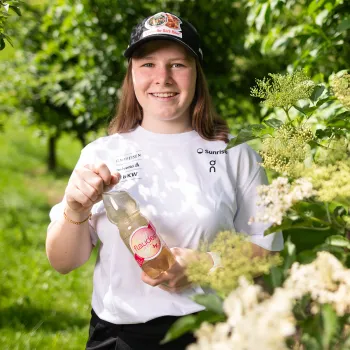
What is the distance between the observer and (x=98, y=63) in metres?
4.89

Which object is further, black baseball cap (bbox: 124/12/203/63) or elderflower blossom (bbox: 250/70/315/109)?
black baseball cap (bbox: 124/12/203/63)

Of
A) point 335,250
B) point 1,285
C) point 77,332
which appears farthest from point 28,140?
point 335,250

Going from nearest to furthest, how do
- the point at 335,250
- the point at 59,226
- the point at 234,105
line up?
the point at 335,250 → the point at 59,226 → the point at 234,105

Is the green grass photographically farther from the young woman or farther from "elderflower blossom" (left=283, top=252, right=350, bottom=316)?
"elderflower blossom" (left=283, top=252, right=350, bottom=316)

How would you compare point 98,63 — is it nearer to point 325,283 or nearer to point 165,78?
point 165,78

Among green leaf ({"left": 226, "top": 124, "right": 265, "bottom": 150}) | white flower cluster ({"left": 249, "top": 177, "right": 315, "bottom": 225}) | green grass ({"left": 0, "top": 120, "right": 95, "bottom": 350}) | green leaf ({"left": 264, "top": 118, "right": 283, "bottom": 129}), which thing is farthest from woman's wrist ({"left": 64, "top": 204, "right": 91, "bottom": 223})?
green grass ({"left": 0, "top": 120, "right": 95, "bottom": 350})

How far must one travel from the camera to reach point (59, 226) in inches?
66.1

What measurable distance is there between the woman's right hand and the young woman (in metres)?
0.04

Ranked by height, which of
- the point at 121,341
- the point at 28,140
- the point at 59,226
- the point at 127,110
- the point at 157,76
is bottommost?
the point at 28,140

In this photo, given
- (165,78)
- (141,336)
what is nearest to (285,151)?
(165,78)

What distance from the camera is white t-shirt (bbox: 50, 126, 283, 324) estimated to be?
1.67 metres

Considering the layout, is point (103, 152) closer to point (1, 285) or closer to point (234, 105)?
point (234, 105)

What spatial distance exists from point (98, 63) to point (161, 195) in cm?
338

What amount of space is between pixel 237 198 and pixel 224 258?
85 centimetres
